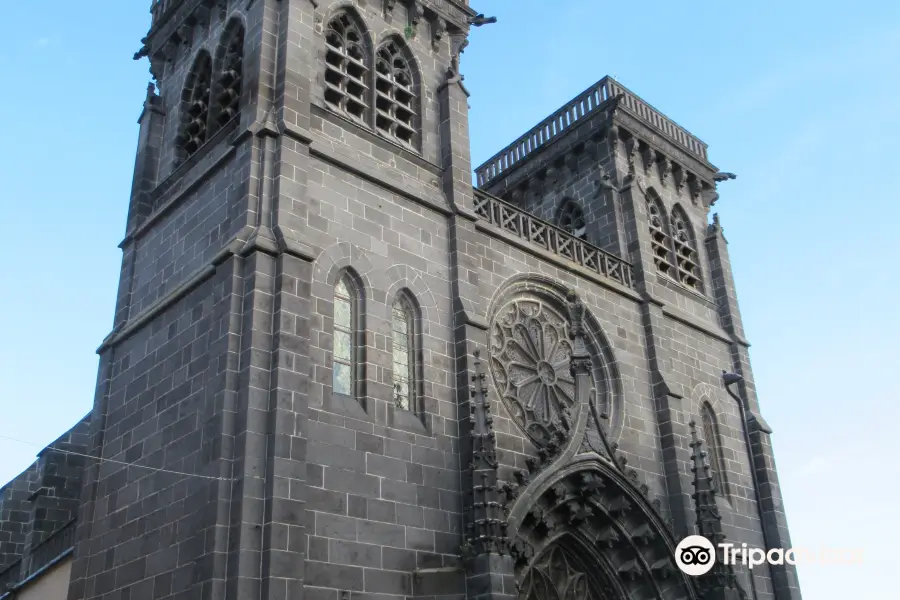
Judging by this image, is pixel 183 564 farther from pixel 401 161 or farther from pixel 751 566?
pixel 751 566

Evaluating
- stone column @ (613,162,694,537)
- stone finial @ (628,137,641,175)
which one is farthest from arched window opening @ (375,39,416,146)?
stone finial @ (628,137,641,175)

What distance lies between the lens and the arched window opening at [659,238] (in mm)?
24844

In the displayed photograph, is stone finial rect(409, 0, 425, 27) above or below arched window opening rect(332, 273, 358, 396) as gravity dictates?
above

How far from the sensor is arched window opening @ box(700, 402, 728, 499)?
2259 centimetres

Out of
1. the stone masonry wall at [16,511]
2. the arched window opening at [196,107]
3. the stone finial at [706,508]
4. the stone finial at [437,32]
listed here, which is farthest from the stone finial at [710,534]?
the stone masonry wall at [16,511]

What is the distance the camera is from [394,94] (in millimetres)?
19750

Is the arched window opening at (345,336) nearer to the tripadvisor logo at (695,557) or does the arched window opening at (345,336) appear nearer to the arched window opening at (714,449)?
the tripadvisor logo at (695,557)

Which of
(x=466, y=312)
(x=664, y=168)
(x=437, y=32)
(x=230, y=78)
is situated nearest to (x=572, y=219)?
(x=664, y=168)

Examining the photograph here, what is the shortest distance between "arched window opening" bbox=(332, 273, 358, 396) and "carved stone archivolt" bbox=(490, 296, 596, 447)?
11.6 feet

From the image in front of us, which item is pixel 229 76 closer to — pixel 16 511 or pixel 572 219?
pixel 572 219

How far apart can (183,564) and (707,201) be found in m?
20.0

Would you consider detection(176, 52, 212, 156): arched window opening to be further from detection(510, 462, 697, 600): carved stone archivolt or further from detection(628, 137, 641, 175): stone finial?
detection(628, 137, 641, 175): stone finial

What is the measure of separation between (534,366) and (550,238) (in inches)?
134

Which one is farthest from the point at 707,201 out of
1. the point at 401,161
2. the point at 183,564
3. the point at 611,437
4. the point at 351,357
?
the point at 183,564
